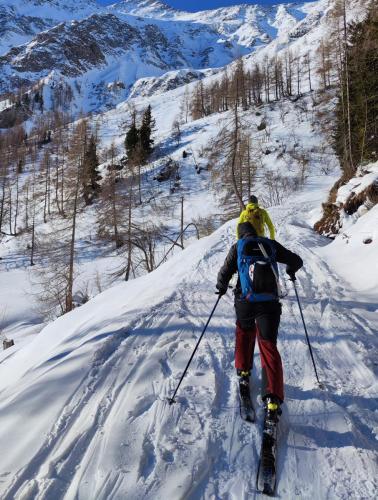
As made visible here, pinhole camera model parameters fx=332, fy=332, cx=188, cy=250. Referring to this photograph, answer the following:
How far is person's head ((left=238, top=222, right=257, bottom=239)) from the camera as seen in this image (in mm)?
3749

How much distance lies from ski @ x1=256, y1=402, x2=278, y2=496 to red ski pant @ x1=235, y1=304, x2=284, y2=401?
26 cm

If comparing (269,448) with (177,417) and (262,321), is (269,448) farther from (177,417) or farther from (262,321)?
(262,321)

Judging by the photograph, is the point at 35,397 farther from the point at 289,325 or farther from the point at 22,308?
the point at 22,308

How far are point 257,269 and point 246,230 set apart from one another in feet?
1.77

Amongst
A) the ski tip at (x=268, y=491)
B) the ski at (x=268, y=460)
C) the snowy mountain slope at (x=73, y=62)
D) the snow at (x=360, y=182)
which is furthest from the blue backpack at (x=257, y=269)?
the snowy mountain slope at (x=73, y=62)

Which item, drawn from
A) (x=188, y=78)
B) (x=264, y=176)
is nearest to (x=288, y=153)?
(x=264, y=176)

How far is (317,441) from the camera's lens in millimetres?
3010

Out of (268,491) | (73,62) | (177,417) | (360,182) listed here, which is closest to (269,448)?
(268,491)

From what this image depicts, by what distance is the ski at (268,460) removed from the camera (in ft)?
8.39

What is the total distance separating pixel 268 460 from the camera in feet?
8.86

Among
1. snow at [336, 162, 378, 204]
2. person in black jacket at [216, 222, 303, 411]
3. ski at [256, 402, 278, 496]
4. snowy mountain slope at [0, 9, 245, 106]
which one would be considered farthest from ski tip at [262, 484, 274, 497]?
snowy mountain slope at [0, 9, 245, 106]

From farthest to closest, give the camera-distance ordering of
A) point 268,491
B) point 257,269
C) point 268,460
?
point 257,269 → point 268,460 → point 268,491

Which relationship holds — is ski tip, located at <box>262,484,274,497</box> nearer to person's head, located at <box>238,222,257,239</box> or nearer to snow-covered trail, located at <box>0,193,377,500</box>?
snow-covered trail, located at <box>0,193,377,500</box>

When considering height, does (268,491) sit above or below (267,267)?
below
